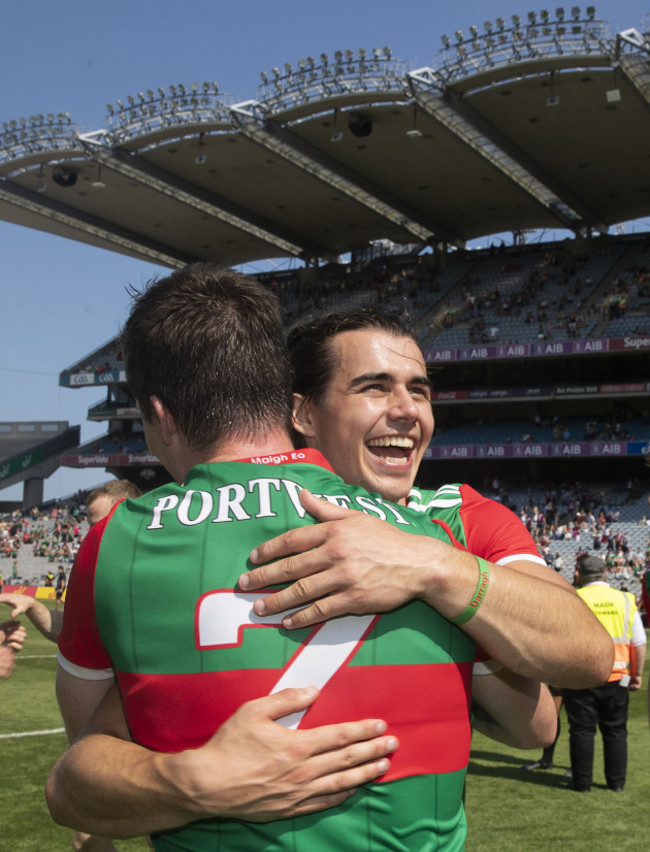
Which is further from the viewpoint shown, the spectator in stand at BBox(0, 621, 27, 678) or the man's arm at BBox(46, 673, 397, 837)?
the spectator in stand at BBox(0, 621, 27, 678)

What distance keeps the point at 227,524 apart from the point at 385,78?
31819mm

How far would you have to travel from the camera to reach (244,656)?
167cm

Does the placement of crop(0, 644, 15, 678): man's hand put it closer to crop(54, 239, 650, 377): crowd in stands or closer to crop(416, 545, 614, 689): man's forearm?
crop(416, 545, 614, 689): man's forearm

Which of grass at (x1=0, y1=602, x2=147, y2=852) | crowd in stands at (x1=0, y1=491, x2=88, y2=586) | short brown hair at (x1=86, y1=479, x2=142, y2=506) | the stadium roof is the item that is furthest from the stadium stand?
short brown hair at (x1=86, y1=479, x2=142, y2=506)

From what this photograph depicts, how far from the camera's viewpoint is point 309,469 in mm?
1900

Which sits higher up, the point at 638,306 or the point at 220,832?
the point at 638,306

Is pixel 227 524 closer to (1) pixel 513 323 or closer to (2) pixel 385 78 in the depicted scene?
(2) pixel 385 78

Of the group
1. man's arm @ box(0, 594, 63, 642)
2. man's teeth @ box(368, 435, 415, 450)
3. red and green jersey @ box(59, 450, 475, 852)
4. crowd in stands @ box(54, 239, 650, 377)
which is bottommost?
man's arm @ box(0, 594, 63, 642)

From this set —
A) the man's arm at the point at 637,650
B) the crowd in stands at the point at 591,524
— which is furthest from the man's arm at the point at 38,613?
the crowd in stands at the point at 591,524

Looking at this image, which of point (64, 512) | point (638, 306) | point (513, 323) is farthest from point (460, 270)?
point (64, 512)

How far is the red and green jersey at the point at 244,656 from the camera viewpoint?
168 cm

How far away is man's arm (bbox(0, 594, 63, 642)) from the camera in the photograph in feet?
15.4

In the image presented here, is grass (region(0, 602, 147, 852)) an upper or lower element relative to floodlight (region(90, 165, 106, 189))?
lower

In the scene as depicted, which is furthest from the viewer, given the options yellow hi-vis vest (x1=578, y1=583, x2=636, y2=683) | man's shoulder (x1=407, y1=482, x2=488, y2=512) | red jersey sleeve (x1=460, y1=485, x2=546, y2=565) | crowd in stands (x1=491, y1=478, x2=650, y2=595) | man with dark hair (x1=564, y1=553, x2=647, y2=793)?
crowd in stands (x1=491, y1=478, x2=650, y2=595)
